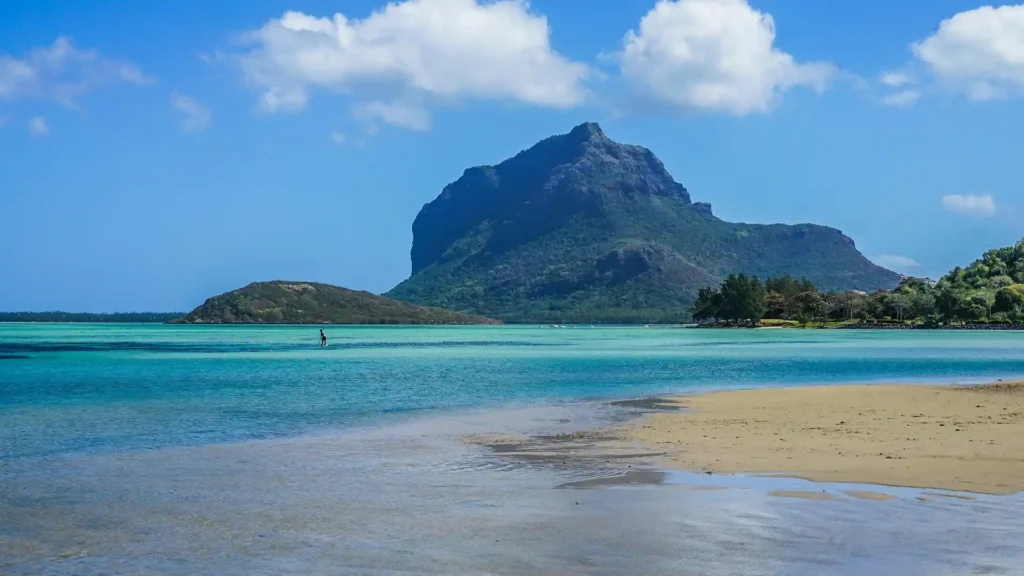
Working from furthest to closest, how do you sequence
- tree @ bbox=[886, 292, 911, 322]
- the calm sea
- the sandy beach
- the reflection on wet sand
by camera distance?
tree @ bbox=[886, 292, 911, 322]
the calm sea
the sandy beach
the reflection on wet sand

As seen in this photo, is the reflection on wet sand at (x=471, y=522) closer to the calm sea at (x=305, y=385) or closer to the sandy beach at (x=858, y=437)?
the sandy beach at (x=858, y=437)

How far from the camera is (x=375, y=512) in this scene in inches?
584

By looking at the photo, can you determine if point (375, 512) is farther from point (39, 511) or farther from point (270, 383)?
point (270, 383)

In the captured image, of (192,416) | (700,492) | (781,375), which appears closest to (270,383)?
(192,416)

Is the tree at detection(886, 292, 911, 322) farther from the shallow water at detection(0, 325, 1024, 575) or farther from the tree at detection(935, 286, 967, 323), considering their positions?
the shallow water at detection(0, 325, 1024, 575)

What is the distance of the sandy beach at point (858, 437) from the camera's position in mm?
17234

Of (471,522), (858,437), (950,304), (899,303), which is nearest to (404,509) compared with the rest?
A: (471,522)

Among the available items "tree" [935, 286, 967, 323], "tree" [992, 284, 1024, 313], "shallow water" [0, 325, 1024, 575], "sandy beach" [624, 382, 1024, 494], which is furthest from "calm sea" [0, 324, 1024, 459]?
"tree" [992, 284, 1024, 313]

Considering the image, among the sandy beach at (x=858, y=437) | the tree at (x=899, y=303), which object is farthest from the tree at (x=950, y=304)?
the sandy beach at (x=858, y=437)

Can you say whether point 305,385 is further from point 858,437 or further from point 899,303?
point 899,303

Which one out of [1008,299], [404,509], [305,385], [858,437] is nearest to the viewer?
[404,509]

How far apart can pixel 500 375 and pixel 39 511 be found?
130ft

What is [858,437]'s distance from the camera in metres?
22.5

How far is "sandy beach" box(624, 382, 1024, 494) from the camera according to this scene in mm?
17234
